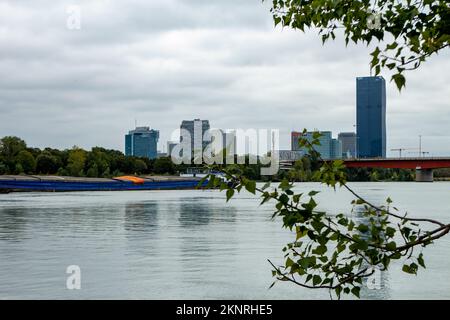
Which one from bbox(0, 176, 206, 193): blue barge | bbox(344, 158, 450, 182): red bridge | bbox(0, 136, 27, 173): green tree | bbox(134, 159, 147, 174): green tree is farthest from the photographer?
bbox(134, 159, 147, 174): green tree

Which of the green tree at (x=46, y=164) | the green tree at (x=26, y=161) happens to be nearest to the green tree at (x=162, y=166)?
the green tree at (x=46, y=164)

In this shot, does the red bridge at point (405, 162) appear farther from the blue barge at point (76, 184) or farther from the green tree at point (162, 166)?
the green tree at point (162, 166)

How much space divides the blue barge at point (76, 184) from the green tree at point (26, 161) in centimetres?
1069

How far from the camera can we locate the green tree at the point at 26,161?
481ft

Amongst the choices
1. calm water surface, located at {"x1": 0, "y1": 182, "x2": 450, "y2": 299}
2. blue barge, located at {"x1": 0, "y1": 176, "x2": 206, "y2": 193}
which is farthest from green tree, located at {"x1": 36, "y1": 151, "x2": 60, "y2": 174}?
calm water surface, located at {"x1": 0, "y1": 182, "x2": 450, "y2": 299}

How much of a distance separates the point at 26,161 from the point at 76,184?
75.3 ft

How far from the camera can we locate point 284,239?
29.9 metres

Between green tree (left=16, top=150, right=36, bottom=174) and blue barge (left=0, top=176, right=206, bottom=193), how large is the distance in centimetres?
1069

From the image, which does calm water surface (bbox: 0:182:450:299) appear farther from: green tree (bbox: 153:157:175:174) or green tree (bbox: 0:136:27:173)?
green tree (bbox: 153:157:175:174)

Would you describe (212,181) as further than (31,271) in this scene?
No

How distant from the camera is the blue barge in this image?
395 ft
